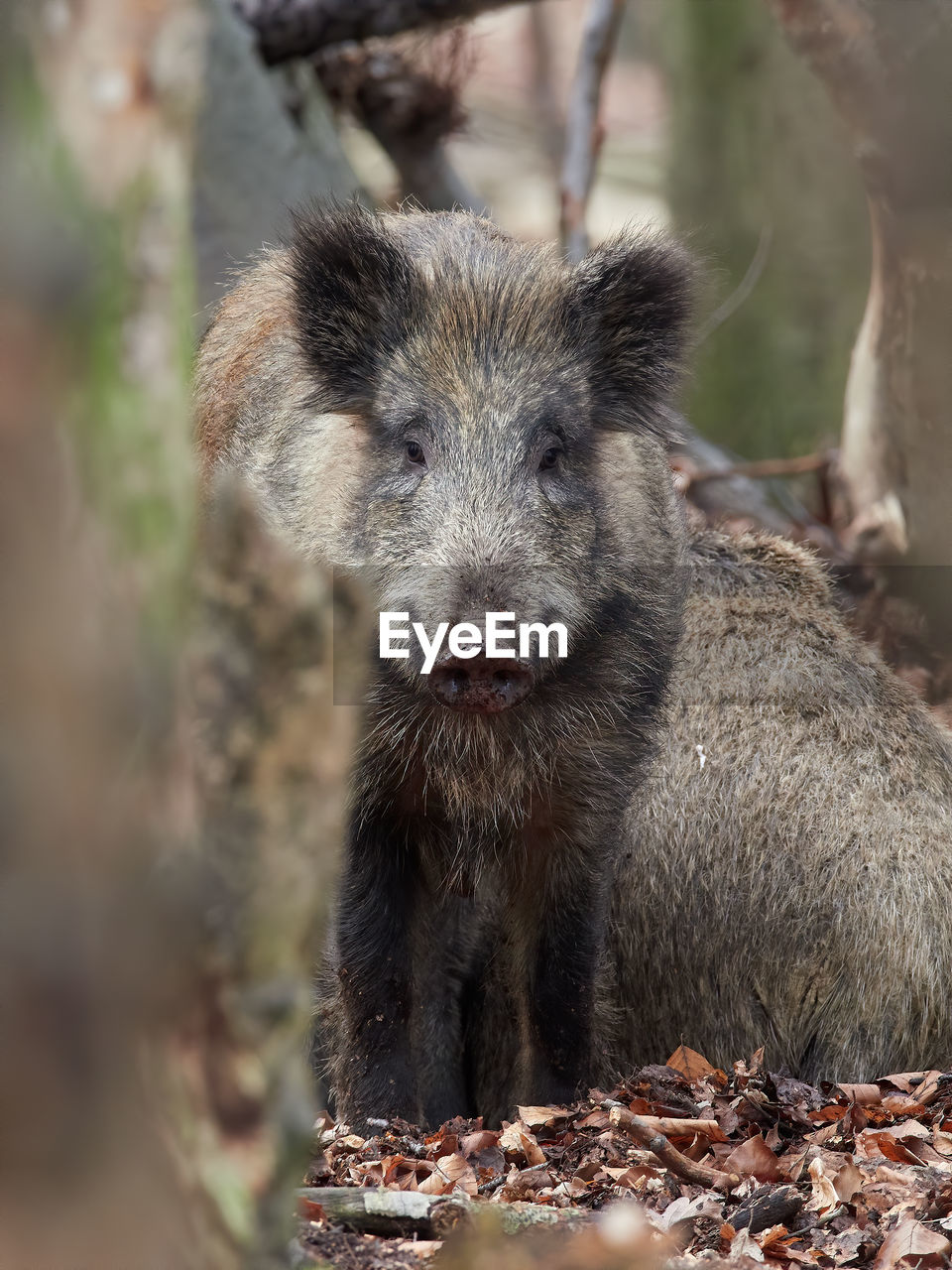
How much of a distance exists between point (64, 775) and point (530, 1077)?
3.06 m

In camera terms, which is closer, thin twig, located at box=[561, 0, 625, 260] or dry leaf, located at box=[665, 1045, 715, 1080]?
dry leaf, located at box=[665, 1045, 715, 1080]

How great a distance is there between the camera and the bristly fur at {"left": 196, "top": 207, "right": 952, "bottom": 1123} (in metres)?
4.00

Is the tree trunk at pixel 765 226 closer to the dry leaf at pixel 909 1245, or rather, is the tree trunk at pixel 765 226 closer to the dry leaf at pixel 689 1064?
the dry leaf at pixel 689 1064

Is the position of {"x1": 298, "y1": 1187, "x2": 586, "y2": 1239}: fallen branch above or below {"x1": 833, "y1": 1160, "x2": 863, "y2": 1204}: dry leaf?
above

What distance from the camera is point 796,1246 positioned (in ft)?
9.45

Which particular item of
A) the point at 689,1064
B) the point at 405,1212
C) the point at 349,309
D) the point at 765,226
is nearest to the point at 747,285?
the point at 765,226

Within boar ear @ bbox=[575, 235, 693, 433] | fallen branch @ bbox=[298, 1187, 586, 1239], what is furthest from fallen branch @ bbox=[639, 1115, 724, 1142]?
boar ear @ bbox=[575, 235, 693, 433]

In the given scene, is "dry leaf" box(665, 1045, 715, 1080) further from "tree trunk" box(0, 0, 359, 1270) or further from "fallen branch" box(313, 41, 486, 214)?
"fallen branch" box(313, 41, 486, 214)

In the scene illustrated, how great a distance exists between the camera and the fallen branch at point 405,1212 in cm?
250

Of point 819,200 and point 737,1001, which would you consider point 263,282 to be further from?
point 819,200

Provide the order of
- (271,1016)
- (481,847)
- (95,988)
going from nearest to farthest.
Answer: (95,988)
(271,1016)
(481,847)

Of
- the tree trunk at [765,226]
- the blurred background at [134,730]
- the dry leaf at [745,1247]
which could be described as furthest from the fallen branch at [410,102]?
the blurred background at [134,730]

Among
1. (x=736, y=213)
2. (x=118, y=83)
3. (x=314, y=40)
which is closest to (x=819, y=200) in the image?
(x=736, y=213)

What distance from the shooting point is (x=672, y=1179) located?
3.29 m
